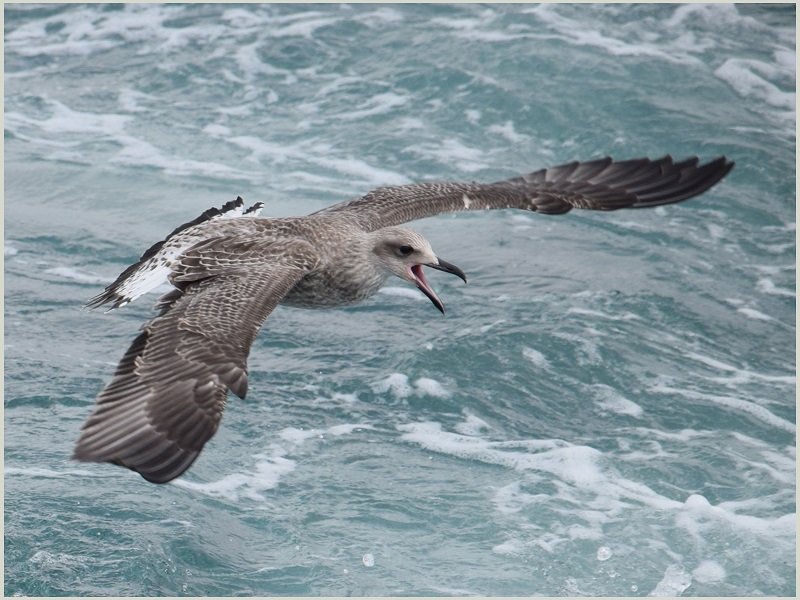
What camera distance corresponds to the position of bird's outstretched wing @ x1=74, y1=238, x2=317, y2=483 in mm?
6812

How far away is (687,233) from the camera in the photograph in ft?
48.4

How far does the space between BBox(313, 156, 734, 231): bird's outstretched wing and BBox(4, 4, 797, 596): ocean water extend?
2061 mm

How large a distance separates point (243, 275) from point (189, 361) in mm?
901

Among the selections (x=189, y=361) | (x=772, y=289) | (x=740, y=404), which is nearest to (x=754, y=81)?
(x=772, y=289)

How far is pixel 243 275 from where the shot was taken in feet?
26.7

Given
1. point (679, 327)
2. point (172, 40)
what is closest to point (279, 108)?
point (172, 40)

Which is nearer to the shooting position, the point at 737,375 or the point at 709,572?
the point at 709,572

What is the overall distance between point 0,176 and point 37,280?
8.69 ft

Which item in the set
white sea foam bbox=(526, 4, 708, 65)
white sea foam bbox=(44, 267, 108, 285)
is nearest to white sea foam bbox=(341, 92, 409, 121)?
white sea foam bbox=(526, 4, 708, 65)

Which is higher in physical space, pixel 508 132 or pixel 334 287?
pixel 334 287

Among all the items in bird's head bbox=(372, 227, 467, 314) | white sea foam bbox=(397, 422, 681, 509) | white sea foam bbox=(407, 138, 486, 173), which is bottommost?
white sea foam bbox=(397, 422, 681, 509)

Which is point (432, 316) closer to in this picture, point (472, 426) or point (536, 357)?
point (536, 357)

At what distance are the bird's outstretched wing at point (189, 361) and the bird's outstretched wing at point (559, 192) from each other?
1288 millimetres

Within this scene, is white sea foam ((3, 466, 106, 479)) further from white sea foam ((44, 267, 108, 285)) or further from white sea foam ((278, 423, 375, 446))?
white sea foam ((44, 267, 108, 285))
